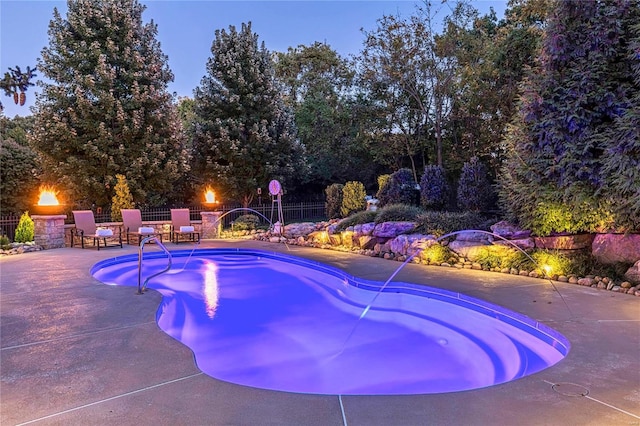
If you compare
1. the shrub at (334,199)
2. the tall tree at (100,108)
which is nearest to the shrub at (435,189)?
the shrub at (334,199)

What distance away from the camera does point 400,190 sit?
1194 centimetres

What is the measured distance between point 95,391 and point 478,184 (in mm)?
8487

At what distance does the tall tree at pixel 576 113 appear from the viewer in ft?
20.9

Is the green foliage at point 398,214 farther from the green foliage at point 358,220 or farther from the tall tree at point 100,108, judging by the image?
the tall tree at point 100,108

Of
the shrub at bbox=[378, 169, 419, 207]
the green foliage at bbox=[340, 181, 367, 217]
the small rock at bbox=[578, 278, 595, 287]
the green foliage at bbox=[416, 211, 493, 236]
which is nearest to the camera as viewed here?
the small rock at bbox=[578, 278, 595, 287]

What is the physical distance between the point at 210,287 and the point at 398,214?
4.95m

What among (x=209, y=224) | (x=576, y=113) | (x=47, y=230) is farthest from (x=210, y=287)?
(x=576, y=113)

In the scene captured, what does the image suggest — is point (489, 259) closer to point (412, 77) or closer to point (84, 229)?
point (84, 229)

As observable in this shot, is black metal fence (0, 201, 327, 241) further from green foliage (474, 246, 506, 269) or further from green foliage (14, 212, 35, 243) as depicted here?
green foliage (474, 246, 506, 269)

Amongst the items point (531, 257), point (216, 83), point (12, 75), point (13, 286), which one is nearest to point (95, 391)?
point (13, 286)

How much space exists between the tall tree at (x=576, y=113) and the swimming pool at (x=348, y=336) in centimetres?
288

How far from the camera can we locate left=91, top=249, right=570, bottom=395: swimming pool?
3.97m

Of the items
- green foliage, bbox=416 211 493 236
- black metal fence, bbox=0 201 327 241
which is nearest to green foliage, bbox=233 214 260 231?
black metal fence, bbox=0 201 327 241

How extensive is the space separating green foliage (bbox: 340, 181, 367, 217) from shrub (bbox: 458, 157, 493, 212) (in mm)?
4955
